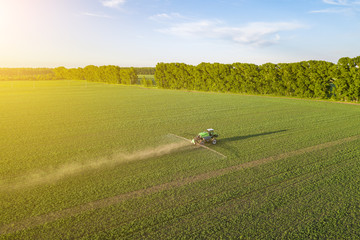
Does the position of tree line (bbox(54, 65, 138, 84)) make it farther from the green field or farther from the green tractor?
the green tractor

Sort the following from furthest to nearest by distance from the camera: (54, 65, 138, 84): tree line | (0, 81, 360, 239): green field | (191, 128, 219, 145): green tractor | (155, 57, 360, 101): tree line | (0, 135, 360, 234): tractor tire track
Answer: (54, 65, 138, 84): tree line → (155, 57, 360, 101): tree line → (191, 128, 219, 145): green tractor → (0, 135, 360, 234): tractor tire track → (0, 81, 360, 239): green field

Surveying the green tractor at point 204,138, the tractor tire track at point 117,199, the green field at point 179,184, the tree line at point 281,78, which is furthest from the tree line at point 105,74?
the tractor tire track at point 117,199

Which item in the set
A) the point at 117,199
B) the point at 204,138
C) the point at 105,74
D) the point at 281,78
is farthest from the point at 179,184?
the point at 105,74

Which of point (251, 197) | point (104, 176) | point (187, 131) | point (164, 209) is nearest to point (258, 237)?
point (251, 197)

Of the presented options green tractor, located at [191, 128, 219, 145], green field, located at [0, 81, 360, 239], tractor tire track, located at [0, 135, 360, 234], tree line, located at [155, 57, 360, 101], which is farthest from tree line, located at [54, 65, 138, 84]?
tractor tire track, located at [0, 135, 360, 234]

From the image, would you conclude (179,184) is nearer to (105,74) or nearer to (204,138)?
(204,138)

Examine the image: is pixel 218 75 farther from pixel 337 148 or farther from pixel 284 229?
pixel 284 229

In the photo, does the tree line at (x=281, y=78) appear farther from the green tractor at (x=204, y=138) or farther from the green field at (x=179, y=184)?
the green tractor at (x=204, y=138)
